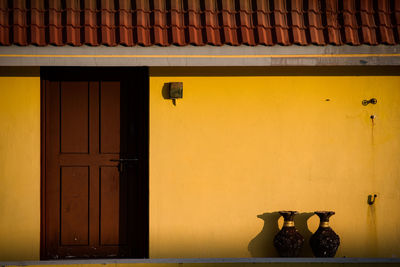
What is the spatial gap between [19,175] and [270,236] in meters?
3.29

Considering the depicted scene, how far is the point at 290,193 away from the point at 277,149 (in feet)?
1.94

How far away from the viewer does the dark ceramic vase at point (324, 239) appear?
24.6 ft

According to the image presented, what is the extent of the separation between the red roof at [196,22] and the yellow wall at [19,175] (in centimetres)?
85

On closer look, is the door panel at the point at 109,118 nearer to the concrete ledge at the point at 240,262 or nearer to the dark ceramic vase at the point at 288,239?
the concrete ledge at the point at 240,262

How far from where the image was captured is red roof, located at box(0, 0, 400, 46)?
736cm

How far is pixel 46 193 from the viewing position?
789 centimetres

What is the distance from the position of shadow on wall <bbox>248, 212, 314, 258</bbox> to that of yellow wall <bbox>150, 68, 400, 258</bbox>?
0.5 inches

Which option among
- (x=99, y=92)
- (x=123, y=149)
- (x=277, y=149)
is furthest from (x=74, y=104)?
(x=277, y=149)

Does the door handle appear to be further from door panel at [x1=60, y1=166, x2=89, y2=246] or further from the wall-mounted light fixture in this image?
the wall-mounted light fixture

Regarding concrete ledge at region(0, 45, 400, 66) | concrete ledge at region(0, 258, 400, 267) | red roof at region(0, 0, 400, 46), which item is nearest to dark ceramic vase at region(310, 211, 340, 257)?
concrete ledge at region(0, 258, 400, 267)

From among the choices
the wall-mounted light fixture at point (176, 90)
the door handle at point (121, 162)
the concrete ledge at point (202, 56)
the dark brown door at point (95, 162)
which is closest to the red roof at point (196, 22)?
the concrete ledge at point (202, 56)

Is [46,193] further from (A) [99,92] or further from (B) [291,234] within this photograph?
(B) [291,234]

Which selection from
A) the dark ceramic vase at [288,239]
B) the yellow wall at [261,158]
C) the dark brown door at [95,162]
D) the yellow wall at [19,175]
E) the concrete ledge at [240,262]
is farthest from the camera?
the dark brown door at [95,162]

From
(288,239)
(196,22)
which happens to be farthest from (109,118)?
(288,239)
